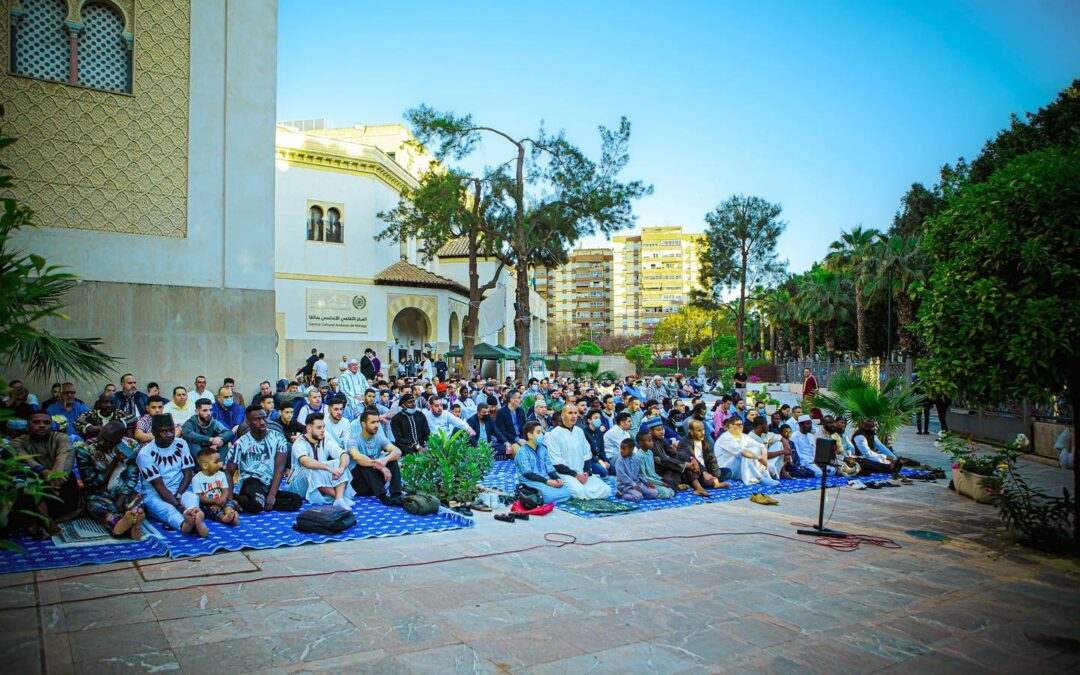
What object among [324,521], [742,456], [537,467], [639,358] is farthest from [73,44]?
[639,358]

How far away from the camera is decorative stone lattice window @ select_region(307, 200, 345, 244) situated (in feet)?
94.9

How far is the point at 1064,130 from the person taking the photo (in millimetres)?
25125

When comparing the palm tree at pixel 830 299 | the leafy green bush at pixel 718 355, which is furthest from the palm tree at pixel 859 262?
the leafy green bush at pixel 718 355

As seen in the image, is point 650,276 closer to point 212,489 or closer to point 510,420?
point 510,420

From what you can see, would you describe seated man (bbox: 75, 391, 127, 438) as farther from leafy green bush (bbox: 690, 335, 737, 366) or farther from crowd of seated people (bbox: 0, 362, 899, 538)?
leafy green bush (bbox: 690, 335, 737, 366)

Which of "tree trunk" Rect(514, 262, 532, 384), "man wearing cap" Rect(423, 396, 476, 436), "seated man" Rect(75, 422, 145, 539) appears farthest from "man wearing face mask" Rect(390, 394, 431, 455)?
"tree trunk" Rect(514, 262, 532, 384)

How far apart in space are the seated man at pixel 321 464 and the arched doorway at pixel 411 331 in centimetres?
2378

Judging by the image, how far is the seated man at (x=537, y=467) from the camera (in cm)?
970

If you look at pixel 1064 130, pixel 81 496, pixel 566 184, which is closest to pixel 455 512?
pixel 81 496

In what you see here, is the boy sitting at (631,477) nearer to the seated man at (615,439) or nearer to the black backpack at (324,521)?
the seated man at (615,439)

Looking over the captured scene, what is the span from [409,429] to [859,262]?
33133mm

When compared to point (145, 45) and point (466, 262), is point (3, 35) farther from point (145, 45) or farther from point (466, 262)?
point (466, 262)

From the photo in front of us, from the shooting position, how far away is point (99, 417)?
10.1 meters

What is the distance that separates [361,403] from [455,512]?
6.78 m
